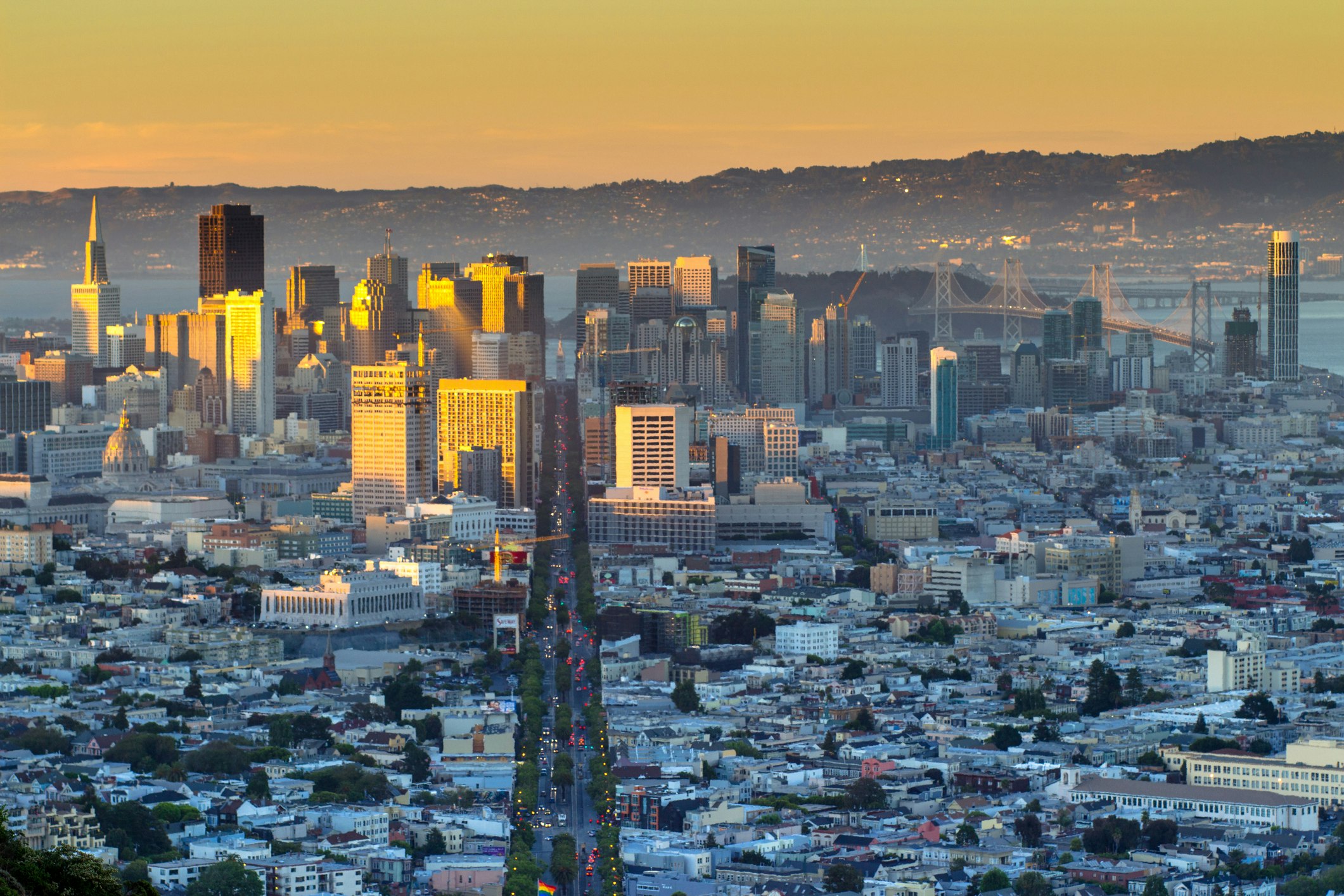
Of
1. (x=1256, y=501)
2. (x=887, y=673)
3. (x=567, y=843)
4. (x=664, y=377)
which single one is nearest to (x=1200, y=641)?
(x=887, y=673)

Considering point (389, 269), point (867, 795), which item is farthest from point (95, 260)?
point (867, 795)

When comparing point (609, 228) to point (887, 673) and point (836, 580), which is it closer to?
point (836, 580)

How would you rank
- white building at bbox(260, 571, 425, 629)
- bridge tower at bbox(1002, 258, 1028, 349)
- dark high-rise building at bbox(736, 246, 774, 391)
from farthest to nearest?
1. bridge tower at bbox(1002, 258, 1028, 349)
2. dark high-rise building at bbox(736, 246, 774, 391)
3. white building at bbox(260, 571, 425, 629)

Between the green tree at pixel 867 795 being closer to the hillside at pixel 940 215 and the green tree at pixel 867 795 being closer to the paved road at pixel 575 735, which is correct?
the paved road at pixel 575 735

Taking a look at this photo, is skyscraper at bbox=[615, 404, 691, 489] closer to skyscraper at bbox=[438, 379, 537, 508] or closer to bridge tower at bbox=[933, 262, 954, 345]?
skyscraper at bbox=[438, 379, 537, 508]

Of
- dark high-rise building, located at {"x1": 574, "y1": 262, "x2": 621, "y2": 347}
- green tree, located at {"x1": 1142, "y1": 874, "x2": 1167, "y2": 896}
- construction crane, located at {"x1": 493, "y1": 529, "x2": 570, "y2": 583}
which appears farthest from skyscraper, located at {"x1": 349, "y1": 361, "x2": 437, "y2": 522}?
dark high-rise building, located at {"x1": 574, "y1": 262, "x2": 621, "y2": 347}

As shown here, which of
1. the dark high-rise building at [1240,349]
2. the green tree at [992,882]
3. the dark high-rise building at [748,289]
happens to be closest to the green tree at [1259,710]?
the green tree at [992,882]
